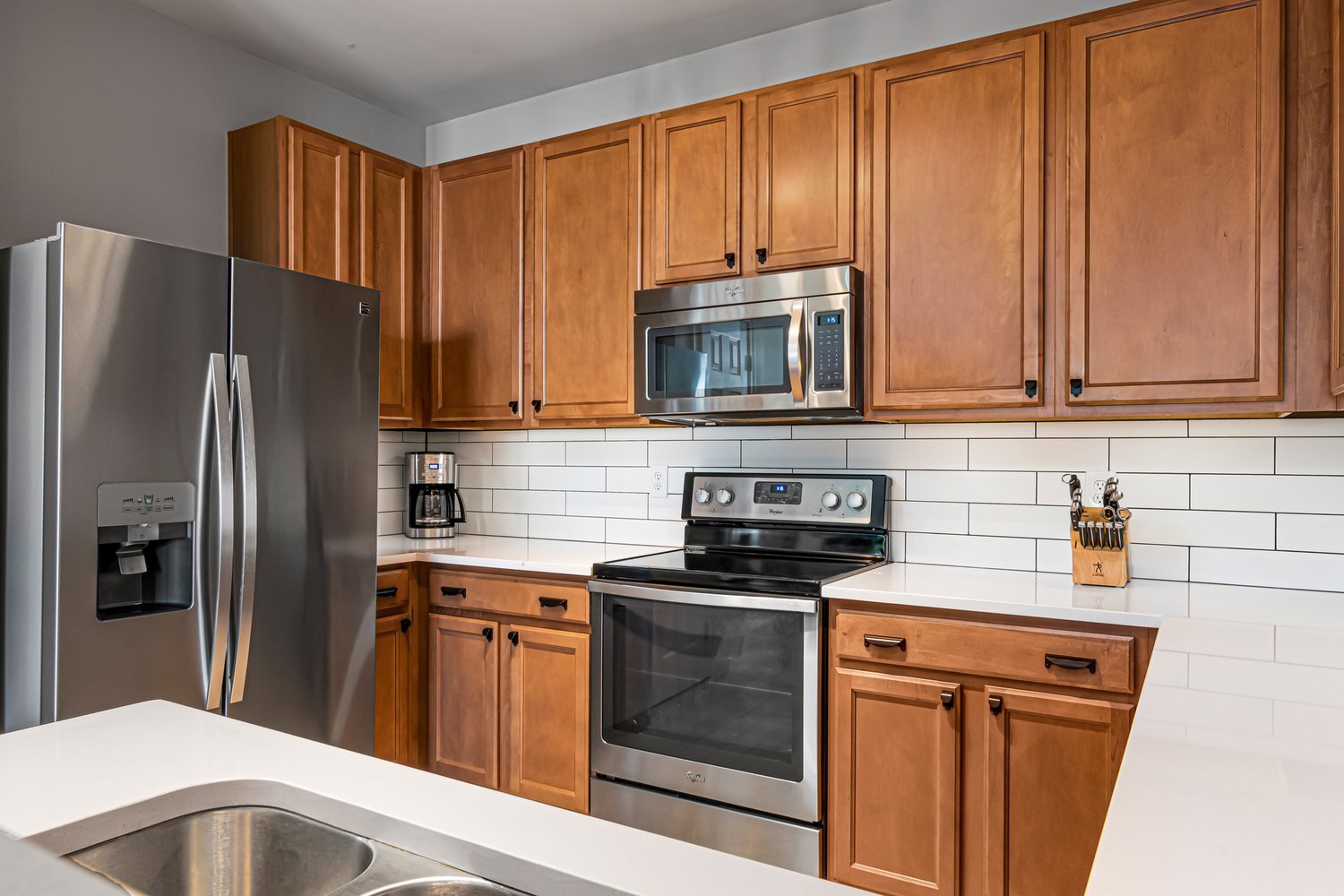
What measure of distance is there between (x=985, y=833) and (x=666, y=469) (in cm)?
155

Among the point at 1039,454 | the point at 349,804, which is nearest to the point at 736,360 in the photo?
the point at 1039,454

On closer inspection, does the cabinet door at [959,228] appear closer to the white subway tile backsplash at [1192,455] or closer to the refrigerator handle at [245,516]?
the white subway tile backsplash at [1192,455]

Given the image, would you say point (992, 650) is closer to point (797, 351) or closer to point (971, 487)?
point (971, 487)

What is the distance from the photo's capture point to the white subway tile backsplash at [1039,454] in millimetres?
2307

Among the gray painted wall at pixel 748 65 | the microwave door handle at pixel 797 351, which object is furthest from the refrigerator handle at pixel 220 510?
the gray painted wall at pixel 748 65

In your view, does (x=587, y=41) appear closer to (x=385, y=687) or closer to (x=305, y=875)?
(x=385, y=687)

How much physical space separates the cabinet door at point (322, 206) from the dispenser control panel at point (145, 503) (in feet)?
3.32

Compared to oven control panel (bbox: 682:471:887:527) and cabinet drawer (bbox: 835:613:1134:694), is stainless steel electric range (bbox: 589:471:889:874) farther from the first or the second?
cabinet drawer (bbox: 835:613:1134:694)

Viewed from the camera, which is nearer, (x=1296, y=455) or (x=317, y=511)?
(x=1296, y=455)

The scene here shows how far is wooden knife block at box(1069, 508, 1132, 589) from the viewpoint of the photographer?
205cm

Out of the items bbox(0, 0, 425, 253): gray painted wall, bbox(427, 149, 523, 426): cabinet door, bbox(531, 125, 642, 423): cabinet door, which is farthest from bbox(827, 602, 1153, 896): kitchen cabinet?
bbox(0, 0, 425, 253): gray painted wall

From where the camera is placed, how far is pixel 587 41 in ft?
9.09

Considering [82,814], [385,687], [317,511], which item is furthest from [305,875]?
[385,687]

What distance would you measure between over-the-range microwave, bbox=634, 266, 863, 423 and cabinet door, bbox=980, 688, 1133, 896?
92 cm
